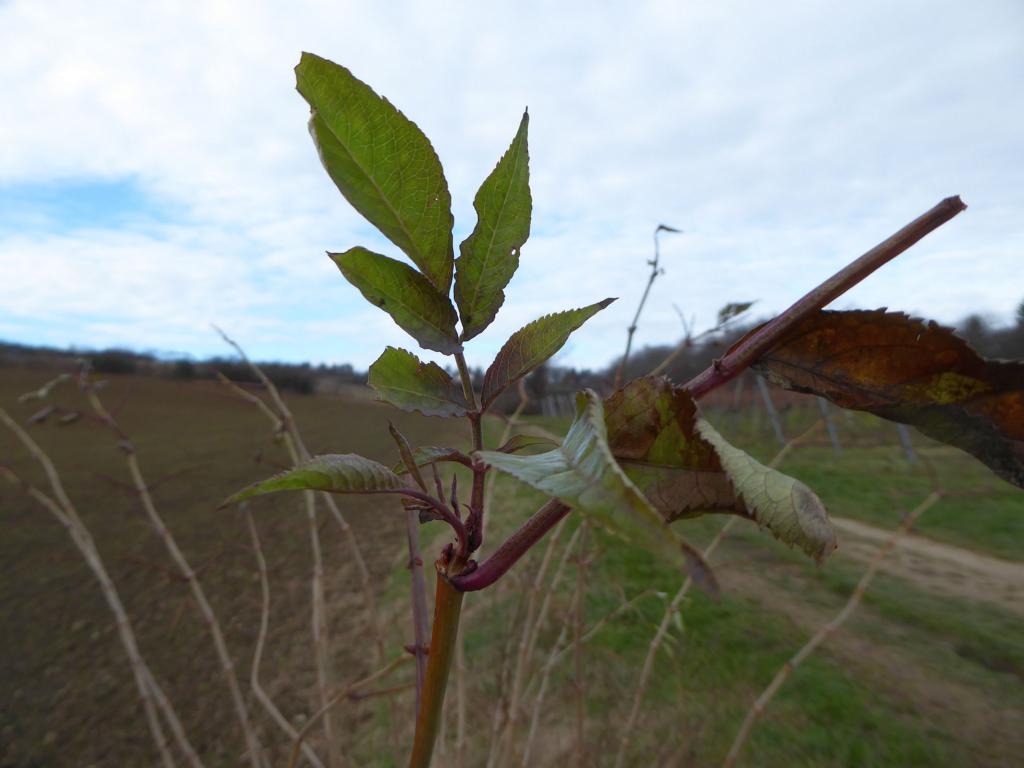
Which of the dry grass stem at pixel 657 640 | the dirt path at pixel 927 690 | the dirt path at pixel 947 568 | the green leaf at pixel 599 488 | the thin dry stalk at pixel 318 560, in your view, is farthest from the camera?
the dirt path at pixel 947 568

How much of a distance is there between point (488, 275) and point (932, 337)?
0.69ft

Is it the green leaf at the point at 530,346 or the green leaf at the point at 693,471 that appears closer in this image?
the green leaf at the point at 693,471

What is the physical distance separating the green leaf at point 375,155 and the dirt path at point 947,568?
530cm

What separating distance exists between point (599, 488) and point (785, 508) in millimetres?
87

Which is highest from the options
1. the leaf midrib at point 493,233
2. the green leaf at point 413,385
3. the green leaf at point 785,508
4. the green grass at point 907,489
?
the leaf midrib at point 493,233

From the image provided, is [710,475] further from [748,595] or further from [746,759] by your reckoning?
[748,595]

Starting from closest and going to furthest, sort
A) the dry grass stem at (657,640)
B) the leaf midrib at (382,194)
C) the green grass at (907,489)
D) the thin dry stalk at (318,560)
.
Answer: the leaf midrib at (382,194)
the thin dry stalk at (318,560)
the dry grass stem at (657,640)
the green grass at (907,489)

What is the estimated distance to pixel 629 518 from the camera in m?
0.20

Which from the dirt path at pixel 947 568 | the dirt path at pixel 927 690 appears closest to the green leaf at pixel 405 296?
the dirt path at pixel 927 690

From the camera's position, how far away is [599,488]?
0.69 feet

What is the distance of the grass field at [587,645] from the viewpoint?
118 inches

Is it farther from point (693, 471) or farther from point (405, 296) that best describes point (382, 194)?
point (693, 471)

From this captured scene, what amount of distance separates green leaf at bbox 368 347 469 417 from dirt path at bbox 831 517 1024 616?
17.1 ft

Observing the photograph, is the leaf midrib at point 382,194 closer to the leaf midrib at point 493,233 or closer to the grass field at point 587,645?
the leaf midrib at point 493,233
